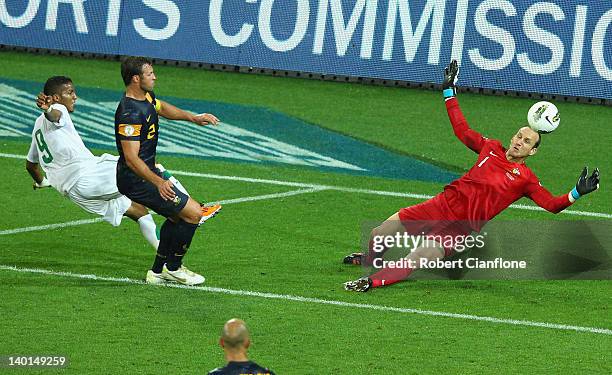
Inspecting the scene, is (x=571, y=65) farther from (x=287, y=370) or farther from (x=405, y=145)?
(x=287, y=370)

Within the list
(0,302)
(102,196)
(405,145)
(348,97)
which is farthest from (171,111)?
(348,97)

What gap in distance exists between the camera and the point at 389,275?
11.7 metres

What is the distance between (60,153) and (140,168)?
6.41 feet

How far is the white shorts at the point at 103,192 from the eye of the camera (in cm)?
1227

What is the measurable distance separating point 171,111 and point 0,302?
7.51ft

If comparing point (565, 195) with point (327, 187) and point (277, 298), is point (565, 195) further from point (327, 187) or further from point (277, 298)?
point (327, 187)

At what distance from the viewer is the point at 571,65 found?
21156 millimetres

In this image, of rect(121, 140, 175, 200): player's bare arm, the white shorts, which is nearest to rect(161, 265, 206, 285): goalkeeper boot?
rect(121, 140, 175, 200): player's bare arm

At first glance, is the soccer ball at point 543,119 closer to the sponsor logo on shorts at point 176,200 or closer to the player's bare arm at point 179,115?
the player's bare arm at point 179,115

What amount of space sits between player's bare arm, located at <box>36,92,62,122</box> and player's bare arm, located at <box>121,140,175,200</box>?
5.25 ft

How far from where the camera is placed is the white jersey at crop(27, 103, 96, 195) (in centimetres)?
1240

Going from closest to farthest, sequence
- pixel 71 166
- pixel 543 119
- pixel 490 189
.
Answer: pixel 490 189 → pixel 543 119 → pixel 71 166

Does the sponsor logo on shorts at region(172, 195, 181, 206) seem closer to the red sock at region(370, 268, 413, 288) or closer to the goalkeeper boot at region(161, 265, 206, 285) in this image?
the goalkeeper boot at region(161, 265, 206, 285)

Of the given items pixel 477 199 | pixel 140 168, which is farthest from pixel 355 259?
pixel 140 168
